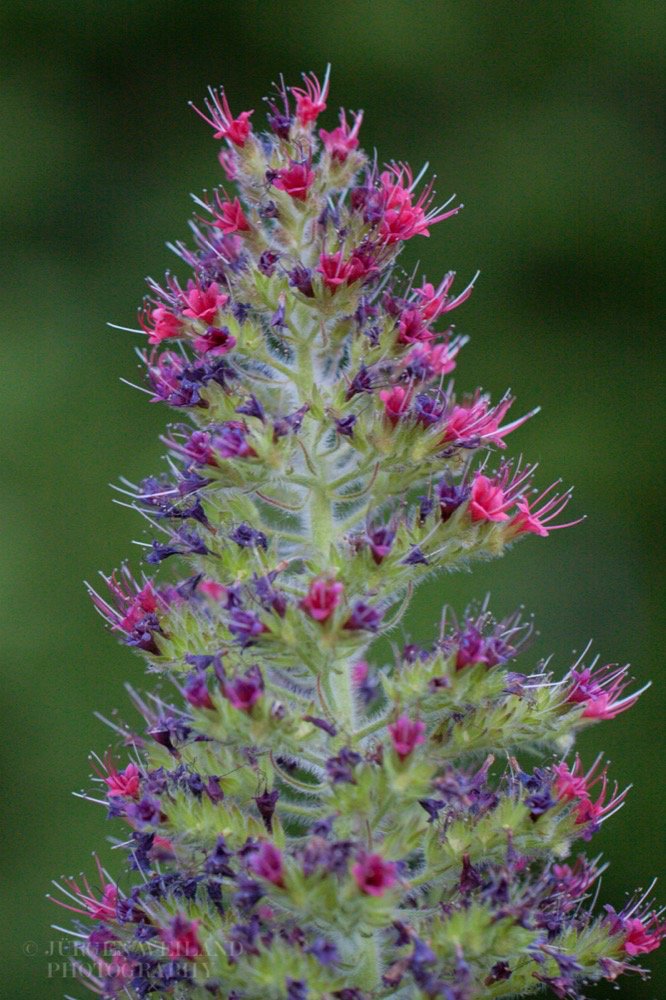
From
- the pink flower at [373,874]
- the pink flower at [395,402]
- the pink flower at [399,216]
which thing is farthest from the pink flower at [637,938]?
the pink flower at [399,216]

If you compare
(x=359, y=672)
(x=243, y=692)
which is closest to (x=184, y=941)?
(x=243, y=692)

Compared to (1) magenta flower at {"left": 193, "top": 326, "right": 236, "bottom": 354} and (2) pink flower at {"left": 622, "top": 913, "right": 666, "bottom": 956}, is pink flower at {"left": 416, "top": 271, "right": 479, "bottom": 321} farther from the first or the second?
(2) pink flower at {"left": 622, "top": 913, "right": 666, "bottom": 956}

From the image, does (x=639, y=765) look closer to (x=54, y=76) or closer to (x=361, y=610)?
(x=361, y=610)

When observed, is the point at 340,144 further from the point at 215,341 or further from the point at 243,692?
the point at 243,692

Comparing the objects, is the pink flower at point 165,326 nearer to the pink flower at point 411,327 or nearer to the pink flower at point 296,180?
the pink flower at point 296,180

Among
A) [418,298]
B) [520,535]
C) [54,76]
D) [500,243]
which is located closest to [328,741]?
[520,535]
